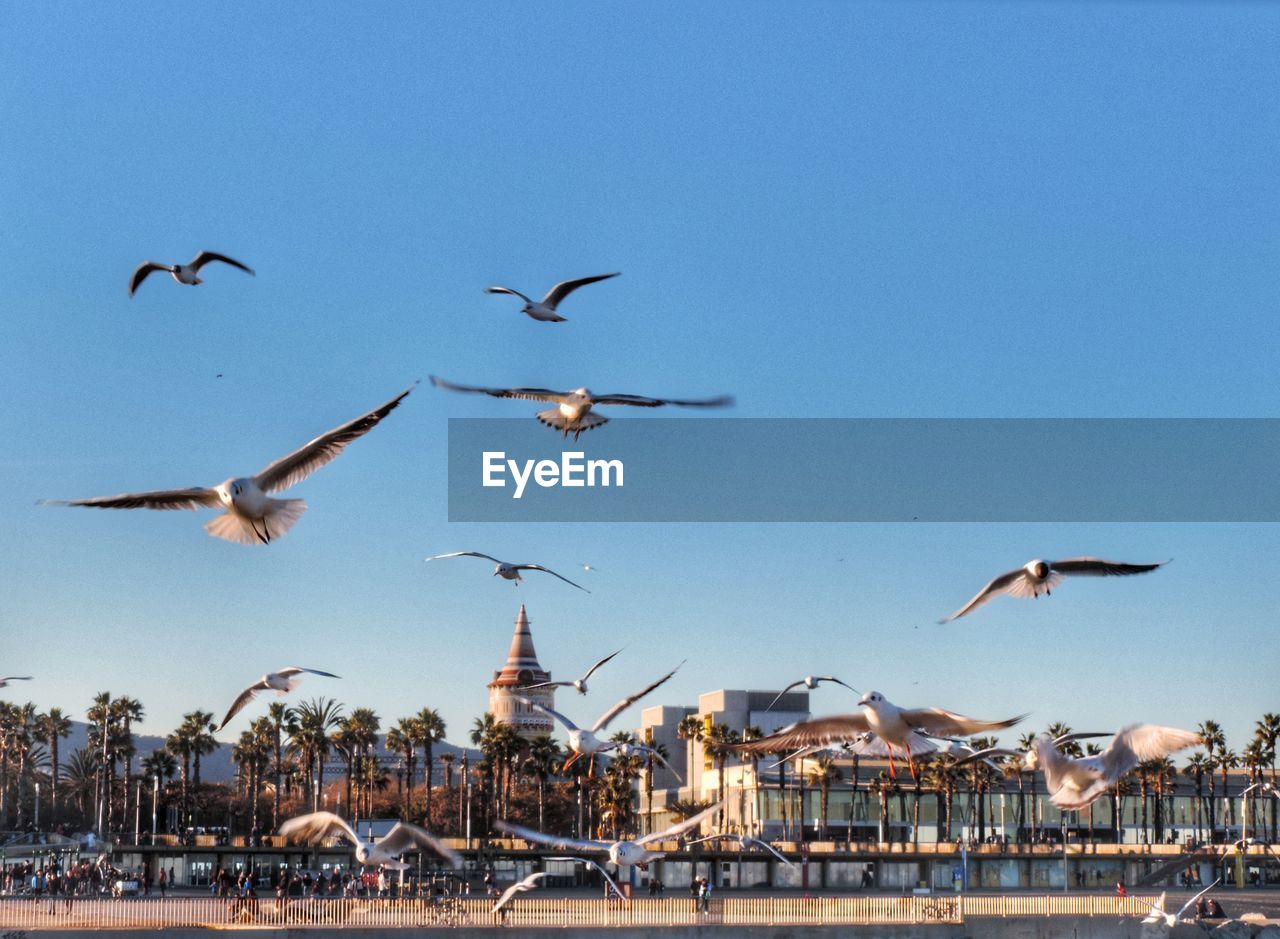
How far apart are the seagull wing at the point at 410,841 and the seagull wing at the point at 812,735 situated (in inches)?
359

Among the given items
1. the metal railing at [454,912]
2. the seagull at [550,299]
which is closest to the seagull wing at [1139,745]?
the seagull at [550,299]

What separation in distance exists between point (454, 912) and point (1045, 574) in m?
20.4

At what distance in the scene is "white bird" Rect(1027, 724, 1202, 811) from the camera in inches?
1006

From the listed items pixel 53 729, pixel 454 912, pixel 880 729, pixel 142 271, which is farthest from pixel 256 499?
pixel 53 729

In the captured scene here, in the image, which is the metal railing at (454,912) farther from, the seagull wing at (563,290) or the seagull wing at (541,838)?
the seagull wing at (563,290)

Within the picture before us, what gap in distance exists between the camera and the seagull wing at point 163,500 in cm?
2558

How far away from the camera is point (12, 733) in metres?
127

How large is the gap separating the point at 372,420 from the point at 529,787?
111206mm

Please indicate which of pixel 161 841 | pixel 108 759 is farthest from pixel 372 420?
pixel 108 759


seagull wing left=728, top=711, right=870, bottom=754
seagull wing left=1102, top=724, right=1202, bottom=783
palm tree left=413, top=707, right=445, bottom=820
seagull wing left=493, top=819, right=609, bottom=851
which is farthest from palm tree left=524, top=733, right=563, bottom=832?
seagull wing left=1102, top=724, right=1202, bottom=783

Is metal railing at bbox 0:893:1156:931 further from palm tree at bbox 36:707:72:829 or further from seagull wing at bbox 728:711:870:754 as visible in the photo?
palm tree at bbox 36:707:72:829

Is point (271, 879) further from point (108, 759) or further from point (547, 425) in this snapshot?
point (108, 759)

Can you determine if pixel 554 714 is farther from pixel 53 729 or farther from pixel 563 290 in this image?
pixel 53 729

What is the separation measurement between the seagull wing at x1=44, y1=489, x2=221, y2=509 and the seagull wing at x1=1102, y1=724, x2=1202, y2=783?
14.8 meters
